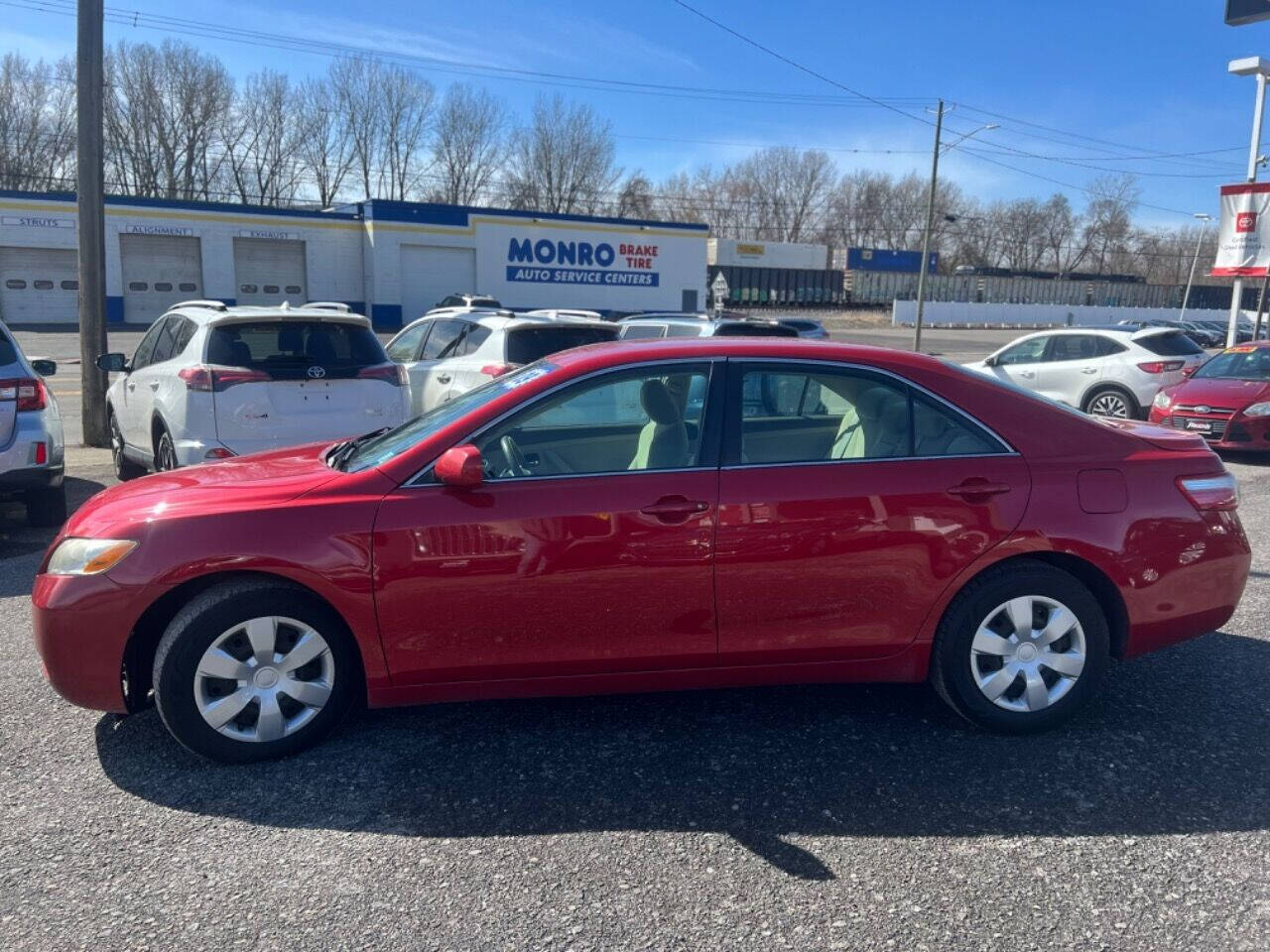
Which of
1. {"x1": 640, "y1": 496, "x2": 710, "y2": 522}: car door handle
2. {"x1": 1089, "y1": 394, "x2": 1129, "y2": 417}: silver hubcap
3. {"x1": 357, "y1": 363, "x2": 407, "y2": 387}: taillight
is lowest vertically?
{"x1": 1089, "y1": 394, "x2": 1129, "y2": 417}: silver hubcap

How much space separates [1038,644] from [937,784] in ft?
2.47

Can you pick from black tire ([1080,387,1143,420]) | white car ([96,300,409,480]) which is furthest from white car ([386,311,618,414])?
black tire ([1080,387,1143,420])

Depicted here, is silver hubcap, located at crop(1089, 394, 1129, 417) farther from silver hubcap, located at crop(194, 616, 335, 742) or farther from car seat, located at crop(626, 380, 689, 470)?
silver hubcap, located at crop(194, 616, 335, 742)

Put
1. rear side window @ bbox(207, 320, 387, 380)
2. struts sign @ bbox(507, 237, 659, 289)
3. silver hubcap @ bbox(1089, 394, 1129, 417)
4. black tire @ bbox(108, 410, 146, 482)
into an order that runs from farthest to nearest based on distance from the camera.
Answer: struts sign @ bbox(507, 237, 659, 289) → silver hubcap @ bbox(1089, 394, 1129, 417) → black tire @ bbox(108, 410, 146, 482) → rear side window @ bbox(207, 320, 387, 380)

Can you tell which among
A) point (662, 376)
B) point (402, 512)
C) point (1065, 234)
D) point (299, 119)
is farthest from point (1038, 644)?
point (1065, 234)

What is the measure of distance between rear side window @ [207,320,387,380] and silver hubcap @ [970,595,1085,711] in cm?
521

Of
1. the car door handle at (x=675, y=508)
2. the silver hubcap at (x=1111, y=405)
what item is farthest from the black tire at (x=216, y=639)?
the silver hubcap at (x=1111, y=405)

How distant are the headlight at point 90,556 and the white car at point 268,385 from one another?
3331mm

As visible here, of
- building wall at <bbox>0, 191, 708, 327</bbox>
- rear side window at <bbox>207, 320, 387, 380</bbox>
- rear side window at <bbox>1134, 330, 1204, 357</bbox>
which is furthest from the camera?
building wall at <bbox>0, 191, 708, 327</bbox>

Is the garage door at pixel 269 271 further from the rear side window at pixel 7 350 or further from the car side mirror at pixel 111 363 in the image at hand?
the rear side window at pixel 7 350

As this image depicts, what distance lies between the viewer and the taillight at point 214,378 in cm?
706

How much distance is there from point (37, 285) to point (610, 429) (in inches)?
1705

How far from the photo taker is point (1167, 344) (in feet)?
45.5

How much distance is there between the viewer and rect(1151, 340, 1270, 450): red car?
1123cm
